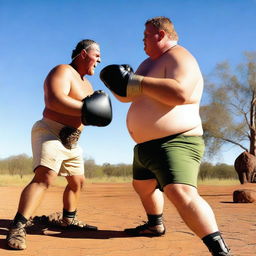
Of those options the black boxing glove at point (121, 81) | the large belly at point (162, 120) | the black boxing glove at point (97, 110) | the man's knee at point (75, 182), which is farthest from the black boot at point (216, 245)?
the man's knee at point (75, 182)

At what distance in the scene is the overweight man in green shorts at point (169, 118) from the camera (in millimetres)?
2592

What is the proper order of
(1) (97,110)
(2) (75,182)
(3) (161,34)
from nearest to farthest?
(3) (161,34) → (1) (97,110) → (2) (75,182)

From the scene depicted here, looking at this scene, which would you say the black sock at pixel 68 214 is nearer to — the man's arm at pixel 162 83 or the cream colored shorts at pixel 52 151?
the cream colored shorts at pixel 52 151

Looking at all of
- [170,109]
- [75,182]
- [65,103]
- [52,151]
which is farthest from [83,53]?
[170,109]

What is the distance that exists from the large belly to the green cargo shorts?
52 mm

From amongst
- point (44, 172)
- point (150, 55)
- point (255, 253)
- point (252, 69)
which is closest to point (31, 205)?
point (44, 172)

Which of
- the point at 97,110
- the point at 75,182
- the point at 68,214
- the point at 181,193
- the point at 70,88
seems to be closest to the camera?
the point at 181,193

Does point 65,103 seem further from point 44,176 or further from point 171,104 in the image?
point 171,104

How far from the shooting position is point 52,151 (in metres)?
3.43

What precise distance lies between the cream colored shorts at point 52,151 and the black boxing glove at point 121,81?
0.94m

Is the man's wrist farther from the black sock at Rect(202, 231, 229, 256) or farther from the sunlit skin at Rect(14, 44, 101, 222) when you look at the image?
the black sock at Rect(202, 231, 229, 256)

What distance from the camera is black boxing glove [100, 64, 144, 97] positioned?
2.67 m

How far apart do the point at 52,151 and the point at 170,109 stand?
119cm

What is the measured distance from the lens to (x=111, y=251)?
10.1 ft
